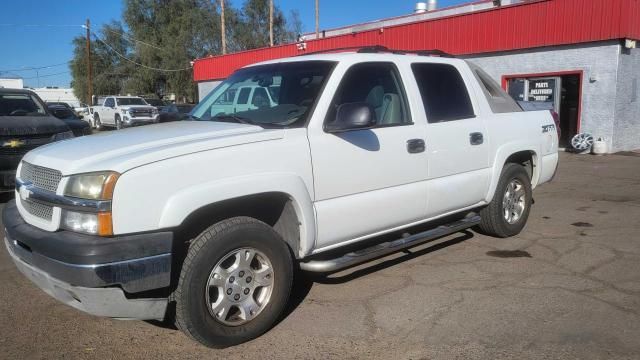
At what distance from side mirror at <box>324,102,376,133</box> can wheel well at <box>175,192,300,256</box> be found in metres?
0.62

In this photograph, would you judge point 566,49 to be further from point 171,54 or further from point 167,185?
point 171,54

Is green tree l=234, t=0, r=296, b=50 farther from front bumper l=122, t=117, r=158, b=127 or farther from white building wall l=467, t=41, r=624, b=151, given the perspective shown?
white building wall l=467, t=41, r=624, b=151

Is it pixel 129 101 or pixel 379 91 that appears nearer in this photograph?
pixel 379 91

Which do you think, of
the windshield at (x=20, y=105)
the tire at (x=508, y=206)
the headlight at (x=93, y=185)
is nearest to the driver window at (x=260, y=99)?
the headlight at (x=93, y=185)

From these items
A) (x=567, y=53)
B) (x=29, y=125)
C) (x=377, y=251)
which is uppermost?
(x=567, y=53)

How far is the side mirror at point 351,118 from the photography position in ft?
11.7

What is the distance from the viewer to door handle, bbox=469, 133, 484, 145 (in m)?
4.86

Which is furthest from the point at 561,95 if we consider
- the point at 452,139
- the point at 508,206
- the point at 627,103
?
the point at 452,139

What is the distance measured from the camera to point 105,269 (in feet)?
9.05

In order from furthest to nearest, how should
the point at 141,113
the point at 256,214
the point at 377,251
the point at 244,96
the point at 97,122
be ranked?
the point at 97,122 → the point at 141,113 → the point at 244,96 → the point at 377,251 → the point at 256,214

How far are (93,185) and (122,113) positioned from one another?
26830mm

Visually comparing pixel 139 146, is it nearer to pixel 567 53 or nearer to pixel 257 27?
pixel 567 53

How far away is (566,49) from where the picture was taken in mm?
14914

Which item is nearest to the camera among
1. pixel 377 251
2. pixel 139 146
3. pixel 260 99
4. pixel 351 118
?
pixel 139 146
